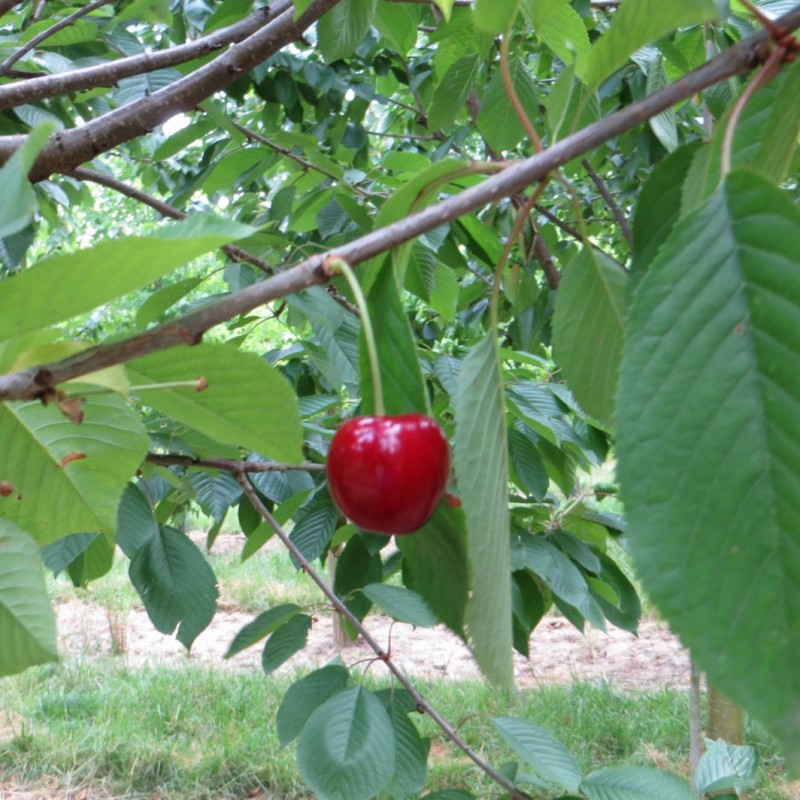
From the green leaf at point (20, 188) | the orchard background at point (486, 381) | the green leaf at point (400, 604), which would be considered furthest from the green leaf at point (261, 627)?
the green leaf at point (20, 188)

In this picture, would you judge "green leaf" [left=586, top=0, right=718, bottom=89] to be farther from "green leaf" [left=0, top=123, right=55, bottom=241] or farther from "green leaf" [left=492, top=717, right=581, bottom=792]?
"green leaf" [left=492, top=717, right=581, bottom=792]

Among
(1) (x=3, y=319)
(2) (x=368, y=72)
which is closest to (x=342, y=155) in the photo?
(2) (x=368, y=72)

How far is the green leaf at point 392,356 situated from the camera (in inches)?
18.2

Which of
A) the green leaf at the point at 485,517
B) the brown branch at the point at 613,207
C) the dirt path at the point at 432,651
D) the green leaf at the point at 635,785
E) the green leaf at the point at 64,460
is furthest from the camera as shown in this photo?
the dirt path at the point at 432,651

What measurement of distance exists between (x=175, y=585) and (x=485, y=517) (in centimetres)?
99

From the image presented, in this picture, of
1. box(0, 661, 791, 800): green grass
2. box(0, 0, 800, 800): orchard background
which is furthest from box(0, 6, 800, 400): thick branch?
box(0, 661, 791, 800): green grass

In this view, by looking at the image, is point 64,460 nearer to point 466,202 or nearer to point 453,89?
point 466,202

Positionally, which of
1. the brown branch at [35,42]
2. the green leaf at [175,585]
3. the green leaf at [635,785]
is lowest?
the green leaf at [635,785]

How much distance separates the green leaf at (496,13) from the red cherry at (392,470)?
29 cm

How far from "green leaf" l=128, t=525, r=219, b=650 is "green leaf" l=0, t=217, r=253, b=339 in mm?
953

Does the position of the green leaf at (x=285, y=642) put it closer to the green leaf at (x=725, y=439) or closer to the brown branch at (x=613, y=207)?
the brown branch at (x=613, y=207)

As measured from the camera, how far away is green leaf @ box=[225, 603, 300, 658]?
1.34 meters

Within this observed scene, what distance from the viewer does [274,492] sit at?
1.55 meters

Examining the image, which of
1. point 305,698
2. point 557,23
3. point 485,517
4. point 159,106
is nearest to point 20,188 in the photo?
point 485,517
